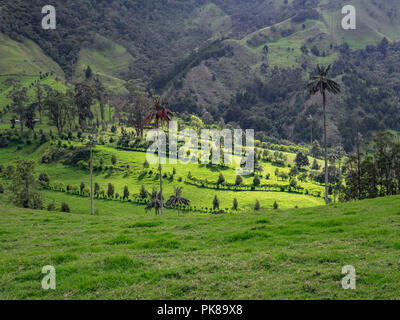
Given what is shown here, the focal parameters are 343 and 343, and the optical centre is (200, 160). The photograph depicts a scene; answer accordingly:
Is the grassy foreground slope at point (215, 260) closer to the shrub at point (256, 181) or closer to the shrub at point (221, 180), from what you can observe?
the shrub at point (221, 180)

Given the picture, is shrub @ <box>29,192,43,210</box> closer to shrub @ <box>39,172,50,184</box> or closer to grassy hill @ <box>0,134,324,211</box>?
grassy hill @ <box>0,134,324,211</box>

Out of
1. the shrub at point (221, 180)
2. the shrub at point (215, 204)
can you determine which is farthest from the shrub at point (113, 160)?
the shrub at point (215, 204)

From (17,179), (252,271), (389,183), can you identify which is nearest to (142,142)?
(17,179)

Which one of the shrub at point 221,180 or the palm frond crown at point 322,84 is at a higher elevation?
the palm frond crown at point 322,84

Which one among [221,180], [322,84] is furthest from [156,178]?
[322,84]

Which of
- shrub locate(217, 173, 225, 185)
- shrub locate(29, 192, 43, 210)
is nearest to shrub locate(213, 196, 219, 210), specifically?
shrub locate(217, 173, 225, 185)

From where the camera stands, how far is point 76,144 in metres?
130

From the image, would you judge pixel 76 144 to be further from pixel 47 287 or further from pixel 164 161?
pixel 47 287

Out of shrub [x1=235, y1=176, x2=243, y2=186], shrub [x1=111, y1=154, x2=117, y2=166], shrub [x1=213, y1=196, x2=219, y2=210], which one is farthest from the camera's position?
shrub [x1=111, y1=154, x2=117, y2=166]

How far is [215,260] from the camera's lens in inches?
715

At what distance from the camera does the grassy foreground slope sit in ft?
46.9

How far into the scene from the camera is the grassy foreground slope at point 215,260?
1430 centimetres

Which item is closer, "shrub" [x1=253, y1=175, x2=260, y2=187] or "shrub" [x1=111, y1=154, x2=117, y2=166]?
"shrub" [x1=253, y1=175, x2=260, y2=187]
